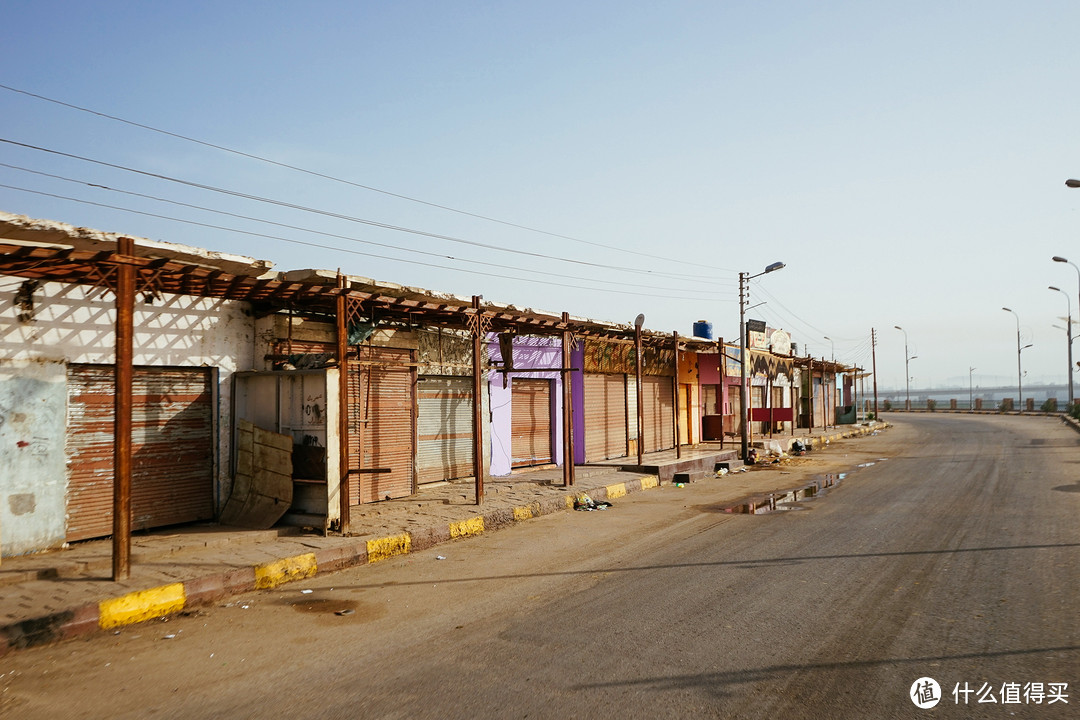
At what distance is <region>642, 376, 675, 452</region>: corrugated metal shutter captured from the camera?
24594 millimetres

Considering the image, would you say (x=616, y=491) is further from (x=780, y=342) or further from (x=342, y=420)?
(x=780, y=342)

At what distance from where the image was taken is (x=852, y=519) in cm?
1131

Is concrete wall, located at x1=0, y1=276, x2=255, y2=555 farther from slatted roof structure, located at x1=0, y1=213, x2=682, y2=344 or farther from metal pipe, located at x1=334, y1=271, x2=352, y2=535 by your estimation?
metal pipe, located at x1=334, y1=271, x2=352, y2=535

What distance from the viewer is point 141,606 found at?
22.4 ft

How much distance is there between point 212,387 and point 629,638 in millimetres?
8090

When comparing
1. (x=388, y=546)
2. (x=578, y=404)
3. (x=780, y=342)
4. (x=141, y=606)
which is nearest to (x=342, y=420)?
(x=388, y=546)

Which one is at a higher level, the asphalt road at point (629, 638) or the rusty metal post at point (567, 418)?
the rusty metal post at point (567, 418)

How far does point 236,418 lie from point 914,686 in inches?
391

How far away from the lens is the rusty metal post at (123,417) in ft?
23.9

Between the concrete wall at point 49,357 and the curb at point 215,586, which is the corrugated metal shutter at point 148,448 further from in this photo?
the curb at point 215,586

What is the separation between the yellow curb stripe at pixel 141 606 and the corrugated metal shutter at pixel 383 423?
213 inches

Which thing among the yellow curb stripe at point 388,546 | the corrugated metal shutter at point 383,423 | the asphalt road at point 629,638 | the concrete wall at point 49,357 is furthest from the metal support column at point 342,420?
the concrete wall at point 49,357

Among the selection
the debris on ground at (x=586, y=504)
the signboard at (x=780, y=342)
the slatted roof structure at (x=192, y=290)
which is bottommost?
the debris on ground at (x=586, y=504)

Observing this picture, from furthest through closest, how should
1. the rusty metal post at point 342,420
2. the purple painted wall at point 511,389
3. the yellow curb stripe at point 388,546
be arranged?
1. the purple painted wall at point 511,389
2. the rusty metal post at point 342,420
3. the yellow curb stripe at point 388,546
